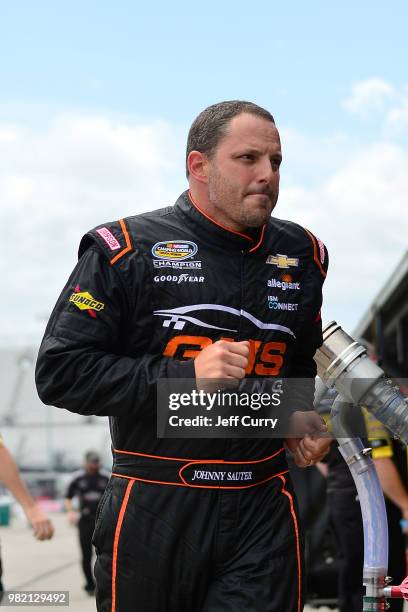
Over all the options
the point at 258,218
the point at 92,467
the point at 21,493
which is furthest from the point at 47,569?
the point at 258,218

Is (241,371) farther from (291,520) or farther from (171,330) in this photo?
(291,520)

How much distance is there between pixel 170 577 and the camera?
9.20ft

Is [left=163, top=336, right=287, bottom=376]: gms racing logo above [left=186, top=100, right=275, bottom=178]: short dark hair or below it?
below

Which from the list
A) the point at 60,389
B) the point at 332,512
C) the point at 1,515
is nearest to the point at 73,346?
the point at 60,389

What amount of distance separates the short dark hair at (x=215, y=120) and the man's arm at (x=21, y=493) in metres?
2.28

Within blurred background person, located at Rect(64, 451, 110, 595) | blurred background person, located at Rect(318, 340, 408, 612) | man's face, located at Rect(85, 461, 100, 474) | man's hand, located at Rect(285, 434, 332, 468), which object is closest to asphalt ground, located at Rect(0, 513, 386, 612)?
blurred background person, located at Rect(64, 451, 110, 595)

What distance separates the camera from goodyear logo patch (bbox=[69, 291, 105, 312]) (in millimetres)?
2838

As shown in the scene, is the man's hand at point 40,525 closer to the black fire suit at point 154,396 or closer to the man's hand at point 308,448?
the black fire suit at point 154,396

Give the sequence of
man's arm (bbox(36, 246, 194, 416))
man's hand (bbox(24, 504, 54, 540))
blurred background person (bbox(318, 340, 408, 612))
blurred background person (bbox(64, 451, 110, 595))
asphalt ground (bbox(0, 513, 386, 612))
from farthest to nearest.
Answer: blurred background person (bbox(64, 451, 110, 595)) < asphalt ground (bbox(0, 513, 386, 612)) < blurred background person (bbox(318, 340, 408, 612)) < man's hand (bbox(24, 504, 54, 540)) < man's arm (bbox(36, 246, 194, 416))

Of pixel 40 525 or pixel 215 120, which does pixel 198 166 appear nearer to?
pixel 215 120

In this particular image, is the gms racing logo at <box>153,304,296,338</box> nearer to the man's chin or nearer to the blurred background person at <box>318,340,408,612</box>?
the man's chin

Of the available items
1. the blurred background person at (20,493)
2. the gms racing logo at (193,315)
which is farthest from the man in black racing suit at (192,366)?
the blurred background person at (20,493)

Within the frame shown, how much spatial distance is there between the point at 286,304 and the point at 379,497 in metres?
0.62

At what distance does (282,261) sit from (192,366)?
540mm
